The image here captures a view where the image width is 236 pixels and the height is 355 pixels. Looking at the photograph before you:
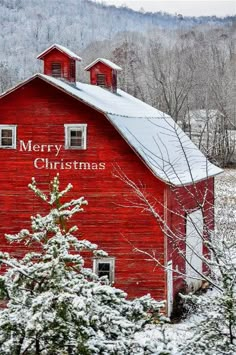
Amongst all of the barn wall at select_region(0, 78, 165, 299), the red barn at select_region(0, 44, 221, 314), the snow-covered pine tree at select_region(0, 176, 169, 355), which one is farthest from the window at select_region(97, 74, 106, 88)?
the snow-covered pine tree at select_region(0, 176, 169, 355)

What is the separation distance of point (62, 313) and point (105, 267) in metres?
11.8

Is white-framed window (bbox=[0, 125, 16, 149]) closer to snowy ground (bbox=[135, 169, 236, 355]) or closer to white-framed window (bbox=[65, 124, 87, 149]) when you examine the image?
white-framed window (bbox=[65, 124, 87, 149])

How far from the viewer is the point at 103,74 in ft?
78.3

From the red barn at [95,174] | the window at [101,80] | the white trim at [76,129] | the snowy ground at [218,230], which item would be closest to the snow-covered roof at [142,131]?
the red barn at [95,174]

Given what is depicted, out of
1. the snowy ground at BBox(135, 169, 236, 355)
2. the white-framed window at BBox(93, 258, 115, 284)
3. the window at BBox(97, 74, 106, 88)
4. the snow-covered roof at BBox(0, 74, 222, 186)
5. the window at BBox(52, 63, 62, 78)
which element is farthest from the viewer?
the window at BBox(97, 74, 106, 88)

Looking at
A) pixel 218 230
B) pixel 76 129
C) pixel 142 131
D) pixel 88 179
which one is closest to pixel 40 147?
pixel 76 129

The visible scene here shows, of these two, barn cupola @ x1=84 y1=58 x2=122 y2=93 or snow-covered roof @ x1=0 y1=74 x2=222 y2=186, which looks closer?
snow-covered roof @ x1=0 y1=74 x2=222 y2=186

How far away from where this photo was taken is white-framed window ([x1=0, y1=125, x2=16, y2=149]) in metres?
18.6

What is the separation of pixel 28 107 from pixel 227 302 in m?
12.3

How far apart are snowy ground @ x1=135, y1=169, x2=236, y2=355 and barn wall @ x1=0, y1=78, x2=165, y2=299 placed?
5.60ft

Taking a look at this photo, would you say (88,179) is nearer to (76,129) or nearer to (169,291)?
(76,129)

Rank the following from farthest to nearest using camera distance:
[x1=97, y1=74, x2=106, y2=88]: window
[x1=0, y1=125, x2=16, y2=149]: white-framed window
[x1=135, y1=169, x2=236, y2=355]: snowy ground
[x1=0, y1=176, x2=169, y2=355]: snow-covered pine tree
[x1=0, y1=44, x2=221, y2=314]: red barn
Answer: [x1=97, y1=74, x2=106, y2=88]: window < [x1=0, y1=125, x2=16, y2=149]: white-framed window < [x1=0, y1=44, x2=221, y2=314]: red barn < [x1=135, y1=169, x2=236, y2=355]: snowy ground < [x1=0, y1=176, x2=169, y2=355]: snow-covered pine tree

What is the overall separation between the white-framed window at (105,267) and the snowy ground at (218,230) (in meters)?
2.06

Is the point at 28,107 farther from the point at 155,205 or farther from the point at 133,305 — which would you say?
the point at 133,305
